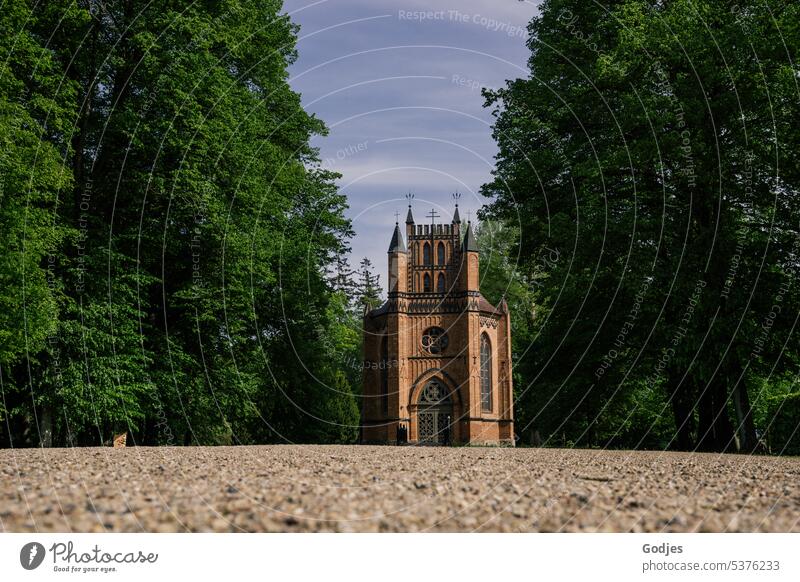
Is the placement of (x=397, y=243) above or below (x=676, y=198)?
above

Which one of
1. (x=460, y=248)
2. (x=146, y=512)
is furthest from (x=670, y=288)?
(x=460, y=248)

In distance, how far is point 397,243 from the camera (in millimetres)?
49031

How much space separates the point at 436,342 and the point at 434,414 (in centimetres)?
428

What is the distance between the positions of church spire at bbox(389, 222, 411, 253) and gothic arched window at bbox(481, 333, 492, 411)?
736cm

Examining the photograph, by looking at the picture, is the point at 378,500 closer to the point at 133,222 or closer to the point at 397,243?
the point at 133,222

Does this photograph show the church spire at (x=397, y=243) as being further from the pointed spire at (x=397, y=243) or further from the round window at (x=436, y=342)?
the round window at (x=436, y=342)

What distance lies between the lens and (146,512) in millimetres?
6117

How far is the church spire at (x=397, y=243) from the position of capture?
48719 millimetres

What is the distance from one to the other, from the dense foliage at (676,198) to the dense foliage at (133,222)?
8649 mm

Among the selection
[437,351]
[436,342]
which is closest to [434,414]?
[437,351]

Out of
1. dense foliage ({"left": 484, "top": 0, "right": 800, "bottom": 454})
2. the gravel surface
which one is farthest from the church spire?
the gravel surface

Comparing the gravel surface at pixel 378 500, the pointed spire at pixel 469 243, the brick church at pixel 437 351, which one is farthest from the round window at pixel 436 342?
the gravel surface at pixel 378 500

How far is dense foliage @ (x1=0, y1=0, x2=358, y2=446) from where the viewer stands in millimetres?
18641

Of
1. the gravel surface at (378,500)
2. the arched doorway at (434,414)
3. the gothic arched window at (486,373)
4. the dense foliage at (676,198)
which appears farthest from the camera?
the gothic arched window at (486,373)
